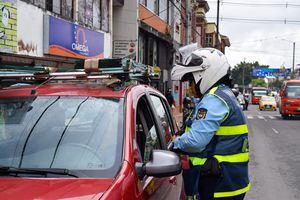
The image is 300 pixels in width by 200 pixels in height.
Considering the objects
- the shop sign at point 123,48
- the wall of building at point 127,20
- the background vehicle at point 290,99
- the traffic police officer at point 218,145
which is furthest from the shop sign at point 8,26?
the background vehicle at point 290,99

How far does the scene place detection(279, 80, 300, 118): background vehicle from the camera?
93.8 ft

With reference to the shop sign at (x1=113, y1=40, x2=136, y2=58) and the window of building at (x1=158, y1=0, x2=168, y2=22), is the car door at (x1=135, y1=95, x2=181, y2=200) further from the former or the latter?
the window of building at (x1=158, y1=0, x2=168, y2=22)

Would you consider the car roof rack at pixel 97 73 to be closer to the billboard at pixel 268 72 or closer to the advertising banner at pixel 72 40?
the advertising banner at pixel 72 40

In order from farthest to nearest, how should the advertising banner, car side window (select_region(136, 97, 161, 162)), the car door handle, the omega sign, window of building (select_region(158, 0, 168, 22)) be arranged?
window of building (select_region(158, 0, 168, 22)) < the omega sign < the advertising banner < the car door handle < car side window (select_region(136, 97, 161, 162))

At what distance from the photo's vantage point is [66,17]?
1546cm

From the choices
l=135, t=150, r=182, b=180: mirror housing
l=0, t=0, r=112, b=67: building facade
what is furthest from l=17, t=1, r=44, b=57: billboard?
l=135, t=150, r=182, b=180: mirror housing

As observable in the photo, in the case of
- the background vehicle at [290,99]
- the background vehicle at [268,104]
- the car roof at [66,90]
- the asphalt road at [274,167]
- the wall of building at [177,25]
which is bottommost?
the background vehicle at [268,104]

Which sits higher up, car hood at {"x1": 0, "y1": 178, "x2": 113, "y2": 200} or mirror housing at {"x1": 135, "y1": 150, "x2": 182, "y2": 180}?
mirror housing at {"x1": 135, "y1": 150, "x2": 182, "y2": 180}

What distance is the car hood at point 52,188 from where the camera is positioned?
2566 millimetres

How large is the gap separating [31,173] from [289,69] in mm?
99985

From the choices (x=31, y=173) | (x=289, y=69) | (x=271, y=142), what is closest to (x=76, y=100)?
(x=31, y=173)

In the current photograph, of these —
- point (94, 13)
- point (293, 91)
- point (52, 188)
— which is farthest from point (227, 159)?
point (293, 91)

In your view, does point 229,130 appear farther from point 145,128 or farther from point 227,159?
point 145,128

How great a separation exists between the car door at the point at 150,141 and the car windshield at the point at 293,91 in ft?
85.7
